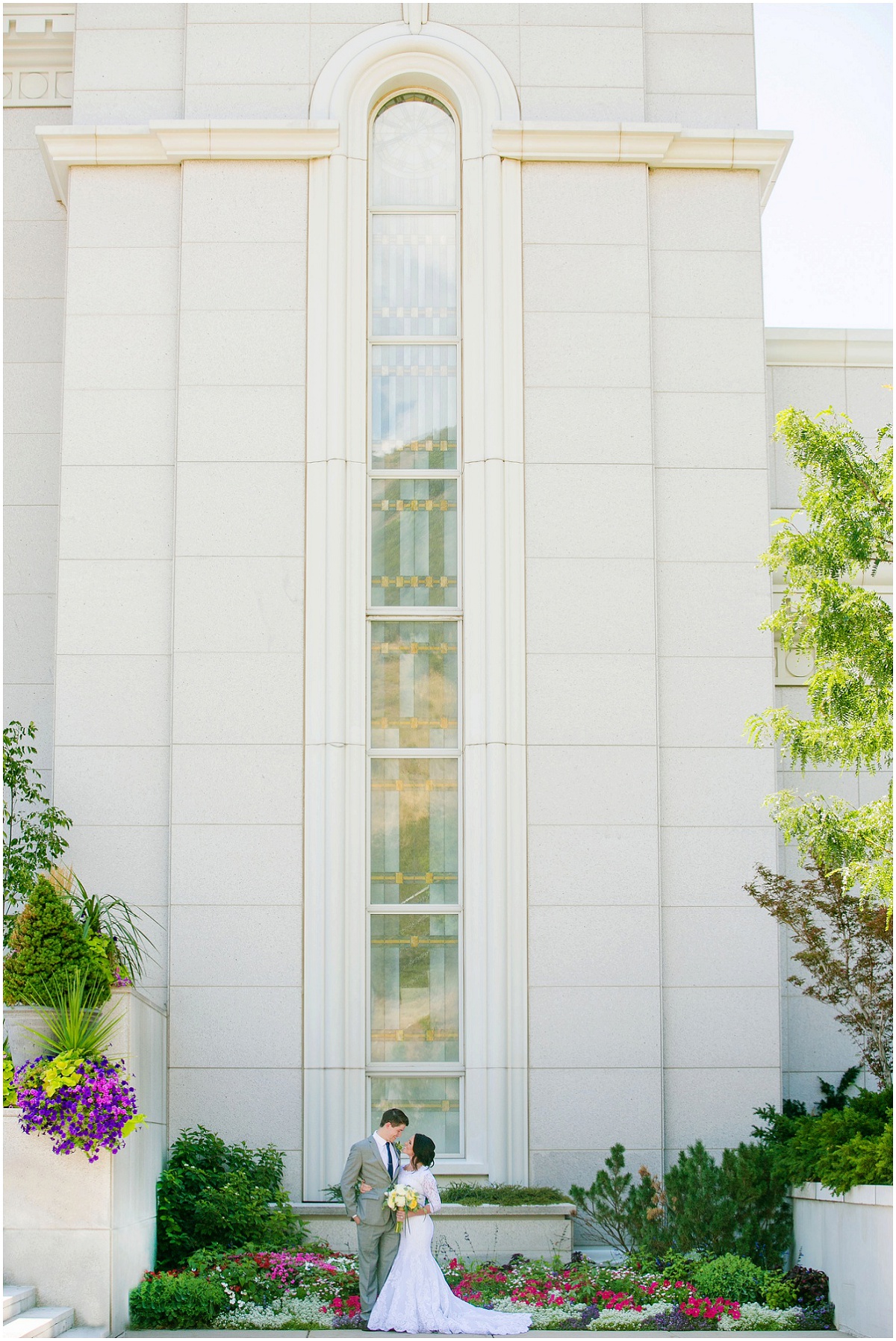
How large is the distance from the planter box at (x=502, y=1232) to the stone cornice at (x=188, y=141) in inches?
373

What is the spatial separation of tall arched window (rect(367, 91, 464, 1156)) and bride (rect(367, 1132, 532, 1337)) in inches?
93.5

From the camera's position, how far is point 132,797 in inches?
515

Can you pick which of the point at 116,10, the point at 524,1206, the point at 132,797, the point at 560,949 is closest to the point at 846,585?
the point at 560,949

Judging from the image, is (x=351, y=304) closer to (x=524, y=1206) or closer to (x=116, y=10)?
(x=116, y=10)

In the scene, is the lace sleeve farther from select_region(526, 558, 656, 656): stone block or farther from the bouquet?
select_region(526, 558, 656, 656): stone block

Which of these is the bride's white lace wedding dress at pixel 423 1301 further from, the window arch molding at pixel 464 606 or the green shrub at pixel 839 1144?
the green shrub at pixel 839 1144

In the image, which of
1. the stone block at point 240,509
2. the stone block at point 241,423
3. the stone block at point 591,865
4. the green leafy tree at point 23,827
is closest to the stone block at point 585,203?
the stone block at point 241,423

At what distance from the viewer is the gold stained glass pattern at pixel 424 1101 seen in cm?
1270

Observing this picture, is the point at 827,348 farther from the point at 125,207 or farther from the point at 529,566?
the point at 125,207

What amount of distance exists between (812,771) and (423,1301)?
6467 mm

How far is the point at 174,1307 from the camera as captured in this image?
1016 centimetres

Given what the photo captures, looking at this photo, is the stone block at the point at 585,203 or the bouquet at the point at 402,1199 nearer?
the bouquet at the point at 402,1199

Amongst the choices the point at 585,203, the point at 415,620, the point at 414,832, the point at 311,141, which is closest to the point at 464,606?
the point at 415,620

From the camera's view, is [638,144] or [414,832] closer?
[414,832]
